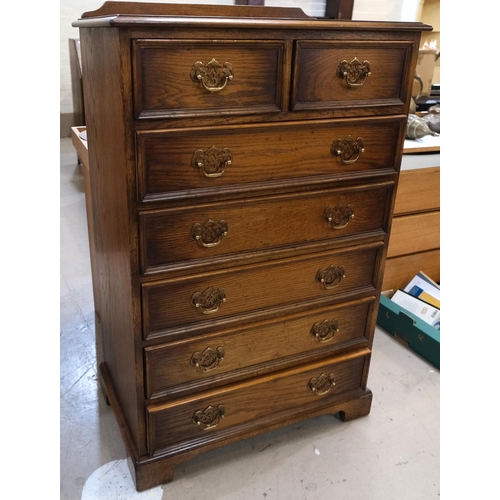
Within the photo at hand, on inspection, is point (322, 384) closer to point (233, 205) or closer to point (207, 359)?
point (207, 359)

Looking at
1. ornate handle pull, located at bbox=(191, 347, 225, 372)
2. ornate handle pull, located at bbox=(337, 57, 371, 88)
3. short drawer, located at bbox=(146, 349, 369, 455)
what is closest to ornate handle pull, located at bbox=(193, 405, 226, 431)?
short drawer, located at bbox=(146, 349, 369, 455)

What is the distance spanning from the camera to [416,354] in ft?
6.79

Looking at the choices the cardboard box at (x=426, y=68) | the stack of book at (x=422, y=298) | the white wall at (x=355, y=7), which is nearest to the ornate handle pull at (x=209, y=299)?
the stack of book at (x=422, y=298)

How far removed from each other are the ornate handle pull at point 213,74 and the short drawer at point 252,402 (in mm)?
809

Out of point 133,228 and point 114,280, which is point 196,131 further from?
point 114,280

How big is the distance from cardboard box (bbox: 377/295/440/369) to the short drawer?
0.47 meters

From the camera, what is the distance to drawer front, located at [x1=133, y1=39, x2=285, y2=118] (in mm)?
1000

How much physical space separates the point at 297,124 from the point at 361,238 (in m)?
0.41

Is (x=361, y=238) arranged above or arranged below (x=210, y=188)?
below

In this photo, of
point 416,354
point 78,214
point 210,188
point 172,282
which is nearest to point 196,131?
point 210,188

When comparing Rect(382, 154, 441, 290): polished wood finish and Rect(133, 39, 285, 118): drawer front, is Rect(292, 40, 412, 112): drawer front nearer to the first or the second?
Rect(133, 39, 285, 118): drawer front

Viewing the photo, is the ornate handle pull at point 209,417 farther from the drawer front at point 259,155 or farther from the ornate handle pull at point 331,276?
the drawer front at point 259,155

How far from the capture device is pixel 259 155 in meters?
1.18

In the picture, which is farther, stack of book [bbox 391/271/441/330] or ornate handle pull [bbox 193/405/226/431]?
stack of book [bbox 391/271/441/330]
